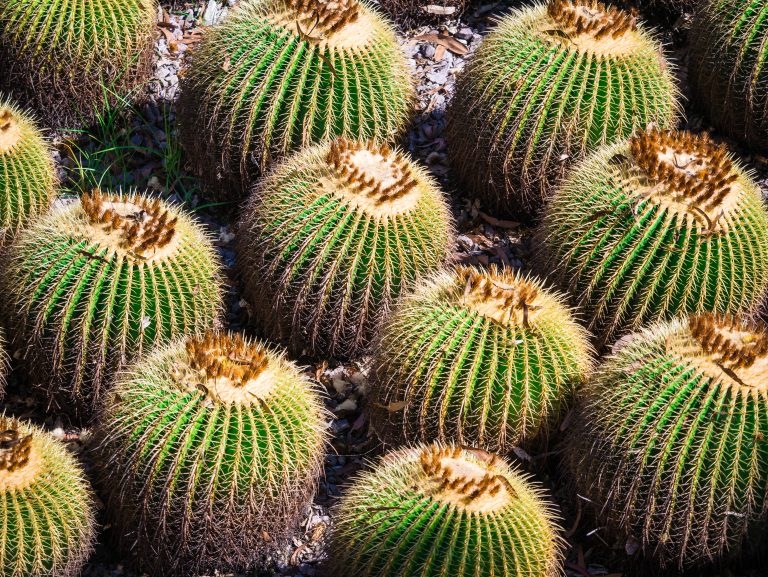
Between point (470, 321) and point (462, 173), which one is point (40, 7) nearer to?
point (462, 173)

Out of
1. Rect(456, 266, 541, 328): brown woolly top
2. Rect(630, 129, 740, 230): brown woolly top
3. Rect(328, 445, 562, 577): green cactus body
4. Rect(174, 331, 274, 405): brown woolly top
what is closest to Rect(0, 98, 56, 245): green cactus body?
Rect(174, 331, 274, 405): brown woolly top

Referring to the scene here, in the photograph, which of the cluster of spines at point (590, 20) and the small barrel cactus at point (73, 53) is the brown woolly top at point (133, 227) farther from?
the cluster of spines at point (590, 20)

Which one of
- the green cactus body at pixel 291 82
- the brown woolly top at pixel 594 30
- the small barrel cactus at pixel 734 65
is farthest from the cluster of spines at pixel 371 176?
the small barrel cactus at pixel 734 65

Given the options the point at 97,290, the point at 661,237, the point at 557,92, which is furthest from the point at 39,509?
the point at 557,92

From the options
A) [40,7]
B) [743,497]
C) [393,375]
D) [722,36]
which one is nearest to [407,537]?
[393,375]

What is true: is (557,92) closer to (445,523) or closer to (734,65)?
(734,65)

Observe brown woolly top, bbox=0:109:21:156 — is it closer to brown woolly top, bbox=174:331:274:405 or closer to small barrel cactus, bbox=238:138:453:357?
small barrel cactus, bbox=238:138:453:357
